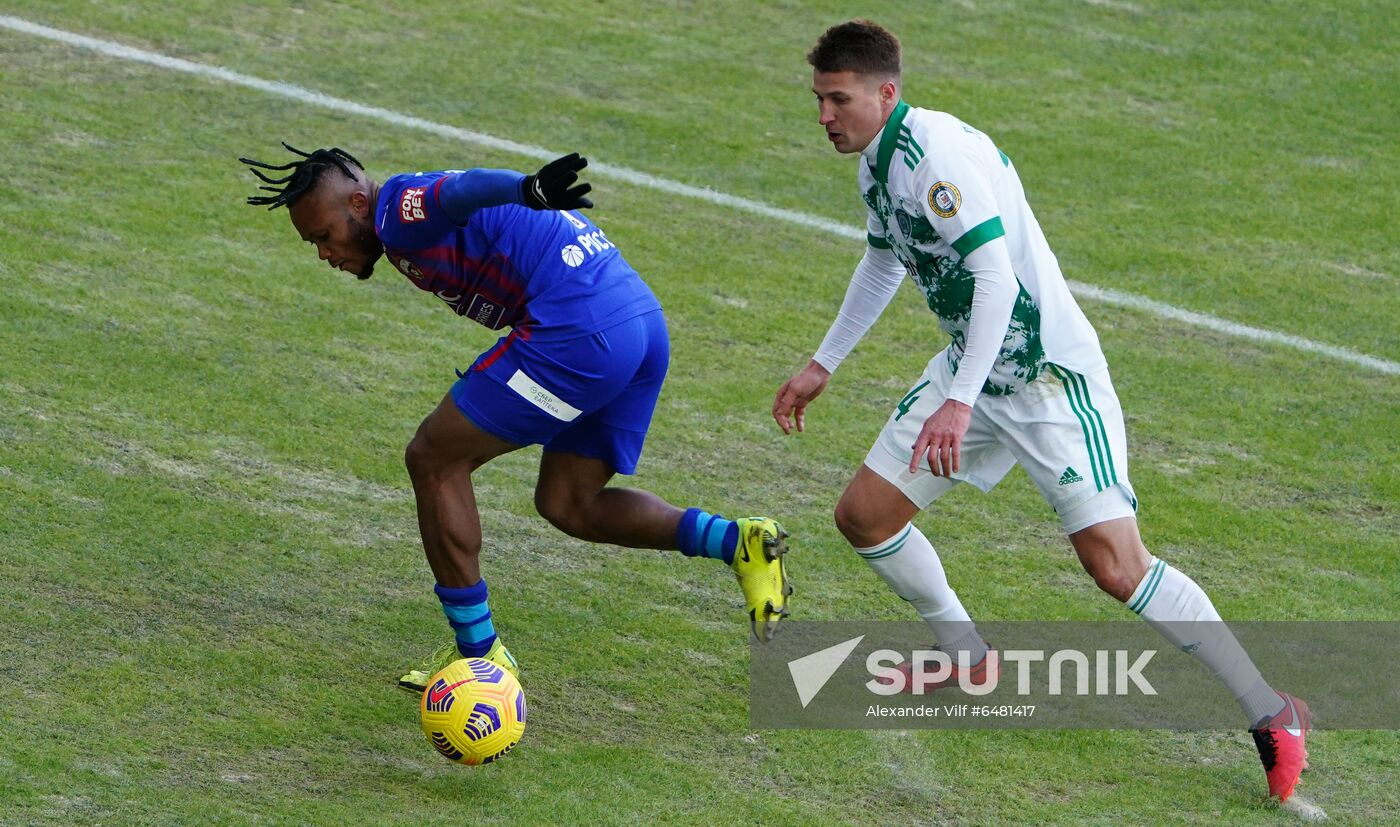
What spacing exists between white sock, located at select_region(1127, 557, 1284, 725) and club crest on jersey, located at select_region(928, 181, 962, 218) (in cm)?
125

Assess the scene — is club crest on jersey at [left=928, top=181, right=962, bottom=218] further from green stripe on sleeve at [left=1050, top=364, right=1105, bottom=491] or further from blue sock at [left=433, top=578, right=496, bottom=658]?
blue sock at [left=433, top=578, right=496, bottom=658]

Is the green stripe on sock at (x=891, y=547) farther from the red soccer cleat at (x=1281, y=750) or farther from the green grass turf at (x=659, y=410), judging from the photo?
the red soccer cleat at (x=1281, y=750)

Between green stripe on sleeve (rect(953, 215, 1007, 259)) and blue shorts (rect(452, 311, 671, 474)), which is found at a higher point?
green stripe on sleeve (rect(953, 215, 1007, 259))

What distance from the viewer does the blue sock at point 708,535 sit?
575 centimetres

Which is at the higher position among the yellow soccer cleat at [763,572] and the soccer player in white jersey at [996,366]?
the soccer player in white jersey at [996,366]

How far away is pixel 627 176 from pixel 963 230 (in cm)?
542

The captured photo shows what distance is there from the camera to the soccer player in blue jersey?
5363 mm

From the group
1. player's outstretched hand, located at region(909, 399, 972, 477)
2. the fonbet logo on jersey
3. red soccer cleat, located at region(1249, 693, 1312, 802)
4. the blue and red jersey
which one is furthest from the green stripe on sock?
the fonbet logo on jersey

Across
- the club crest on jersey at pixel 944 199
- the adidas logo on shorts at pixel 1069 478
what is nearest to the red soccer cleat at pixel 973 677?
the adidas logo on shorts at pixel 1069 478

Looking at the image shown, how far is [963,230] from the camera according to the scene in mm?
5066

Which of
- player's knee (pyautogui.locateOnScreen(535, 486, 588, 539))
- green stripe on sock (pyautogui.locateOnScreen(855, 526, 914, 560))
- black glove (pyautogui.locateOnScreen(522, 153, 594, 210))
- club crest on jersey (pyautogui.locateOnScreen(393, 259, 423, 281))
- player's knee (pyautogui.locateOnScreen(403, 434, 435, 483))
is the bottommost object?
player's knee (pyautogui.locateOnScreen(535, 486, 588, 539))

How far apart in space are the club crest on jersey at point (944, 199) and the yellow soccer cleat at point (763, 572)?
4.03 ft

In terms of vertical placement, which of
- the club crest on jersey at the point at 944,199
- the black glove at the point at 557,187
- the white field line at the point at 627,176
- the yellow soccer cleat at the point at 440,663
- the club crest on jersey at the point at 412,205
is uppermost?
the club crest on jersey at the point at 944,199

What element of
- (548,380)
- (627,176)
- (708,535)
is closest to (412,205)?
(548,380)
